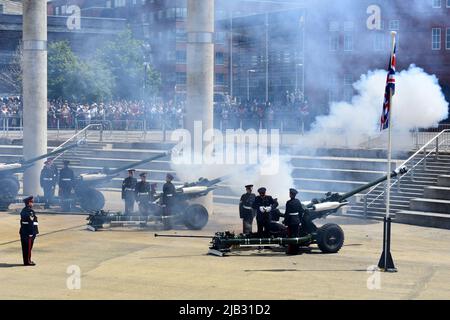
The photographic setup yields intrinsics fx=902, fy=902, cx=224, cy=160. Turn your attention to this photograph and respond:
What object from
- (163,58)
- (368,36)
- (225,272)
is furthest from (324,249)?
(163,58)

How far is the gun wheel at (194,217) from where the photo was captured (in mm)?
23109

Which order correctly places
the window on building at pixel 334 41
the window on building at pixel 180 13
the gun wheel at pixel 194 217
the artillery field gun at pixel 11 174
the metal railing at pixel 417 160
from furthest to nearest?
the window on building at pixel 180 13 < the window on building at pixel 334 41 < the artillery field gun at pixel 11 174 < the metal railing at pixel 417 160 < the gun wheel at pixel 194 217

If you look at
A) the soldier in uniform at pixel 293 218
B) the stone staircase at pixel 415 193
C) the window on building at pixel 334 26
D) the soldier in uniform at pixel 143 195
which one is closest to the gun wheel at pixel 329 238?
the soldier in uniform at pixel 293 218

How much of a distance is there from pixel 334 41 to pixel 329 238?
1354 centimetres

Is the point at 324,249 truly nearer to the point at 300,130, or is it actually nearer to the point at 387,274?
the point at 387,274

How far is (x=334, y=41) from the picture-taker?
3142 centimetres

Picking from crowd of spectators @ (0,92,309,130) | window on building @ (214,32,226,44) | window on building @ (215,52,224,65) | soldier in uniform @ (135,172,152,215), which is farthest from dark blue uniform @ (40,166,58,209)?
window on building @ (215,52,224,65)

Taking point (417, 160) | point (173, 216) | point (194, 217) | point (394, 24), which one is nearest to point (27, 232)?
point (173, 216)

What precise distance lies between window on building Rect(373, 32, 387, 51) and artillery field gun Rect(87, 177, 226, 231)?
12.4 m

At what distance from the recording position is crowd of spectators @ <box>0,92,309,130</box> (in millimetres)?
36375

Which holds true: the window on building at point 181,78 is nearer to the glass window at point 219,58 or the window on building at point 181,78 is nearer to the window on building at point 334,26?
the glass window at point 219,58

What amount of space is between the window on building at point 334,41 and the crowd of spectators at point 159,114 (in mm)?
2815

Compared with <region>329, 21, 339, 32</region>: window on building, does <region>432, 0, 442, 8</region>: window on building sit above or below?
above

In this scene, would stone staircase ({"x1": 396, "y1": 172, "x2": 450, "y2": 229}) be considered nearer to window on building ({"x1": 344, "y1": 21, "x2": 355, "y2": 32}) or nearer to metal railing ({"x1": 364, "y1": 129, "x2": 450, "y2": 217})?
metal railing ({"x1": 364, "y1": 129, "x2": 450, "y2": 217})
